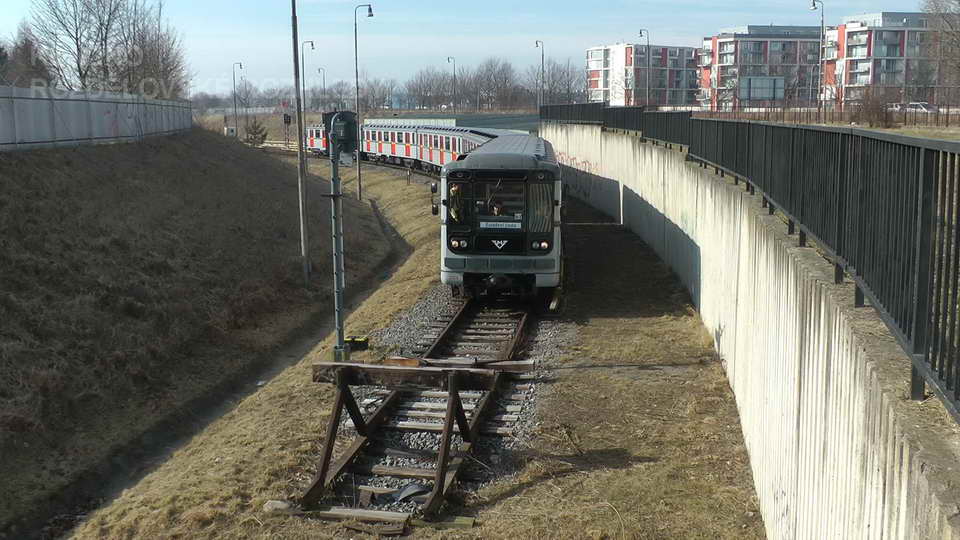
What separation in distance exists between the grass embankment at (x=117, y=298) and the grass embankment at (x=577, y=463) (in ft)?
5.37

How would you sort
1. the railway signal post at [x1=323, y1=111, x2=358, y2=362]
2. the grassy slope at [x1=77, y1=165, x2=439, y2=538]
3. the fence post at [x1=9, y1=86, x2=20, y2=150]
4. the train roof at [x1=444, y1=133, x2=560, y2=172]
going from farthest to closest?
1. the fence post at [x1=9, y1=86, x2=20, y2=150]
2. the train roof at [x1=444, y1=133, x2=560, y2=172]
3. the railway signal post at [x1=323, y1=111, x2=358, y2=362]
4. the grassy slope at [x1=77, y1=165, x2=439, y2=538]

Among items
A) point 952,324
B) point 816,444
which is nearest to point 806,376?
point 816,444

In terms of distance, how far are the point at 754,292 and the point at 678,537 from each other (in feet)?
10.4

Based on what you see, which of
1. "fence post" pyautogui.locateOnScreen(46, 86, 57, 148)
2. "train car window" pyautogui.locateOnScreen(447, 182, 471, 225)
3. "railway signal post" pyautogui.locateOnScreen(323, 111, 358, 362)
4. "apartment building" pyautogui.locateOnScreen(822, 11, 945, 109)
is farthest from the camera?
"apartment building" pyautogui.locateOnScreen(822, 11, 945, 109)

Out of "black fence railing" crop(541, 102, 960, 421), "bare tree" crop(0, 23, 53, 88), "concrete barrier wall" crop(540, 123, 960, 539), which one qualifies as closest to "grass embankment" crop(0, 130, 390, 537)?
"concrete barrier wall" crop(540, 123, 960, 539)

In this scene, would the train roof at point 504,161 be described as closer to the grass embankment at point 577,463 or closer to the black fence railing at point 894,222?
the grass embankment at point 577,463

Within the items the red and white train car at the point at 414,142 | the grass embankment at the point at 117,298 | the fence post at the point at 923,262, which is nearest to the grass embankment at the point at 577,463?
the grass embankment at the point at 117,298

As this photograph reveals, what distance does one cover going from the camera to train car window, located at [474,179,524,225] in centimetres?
1656

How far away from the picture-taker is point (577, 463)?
952 centimetres

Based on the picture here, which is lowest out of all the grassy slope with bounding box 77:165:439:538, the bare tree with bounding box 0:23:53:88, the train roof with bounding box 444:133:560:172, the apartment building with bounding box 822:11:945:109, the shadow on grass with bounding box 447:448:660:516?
the grassy slope with bounding box 77:165:439:538

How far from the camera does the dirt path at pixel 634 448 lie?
317 inches

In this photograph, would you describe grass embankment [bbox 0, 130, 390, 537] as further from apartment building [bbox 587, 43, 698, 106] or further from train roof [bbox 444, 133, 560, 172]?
apartment building [bbox 587, 43, 698, 106]

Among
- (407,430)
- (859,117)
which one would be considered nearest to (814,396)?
(407,430)

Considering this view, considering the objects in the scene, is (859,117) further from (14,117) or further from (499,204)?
(14,117)
